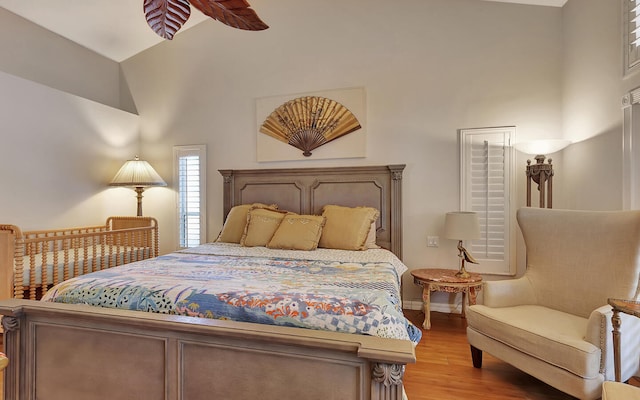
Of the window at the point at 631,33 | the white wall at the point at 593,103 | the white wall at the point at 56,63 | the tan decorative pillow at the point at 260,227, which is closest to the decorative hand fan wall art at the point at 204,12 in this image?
the tan decorative pillow at the point at 260,227

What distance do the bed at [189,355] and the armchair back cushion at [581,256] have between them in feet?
4.72

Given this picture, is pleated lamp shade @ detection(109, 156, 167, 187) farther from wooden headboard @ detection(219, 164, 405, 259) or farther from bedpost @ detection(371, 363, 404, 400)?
bedpost @ detection(371, 363, 404, 400)

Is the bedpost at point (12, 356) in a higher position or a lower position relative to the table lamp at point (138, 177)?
lower

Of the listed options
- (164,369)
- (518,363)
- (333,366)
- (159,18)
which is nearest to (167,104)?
(159,18)

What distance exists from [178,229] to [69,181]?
1.31 m

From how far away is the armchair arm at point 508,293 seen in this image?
2.41 m

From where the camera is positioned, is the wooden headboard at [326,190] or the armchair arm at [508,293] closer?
the armchair arm at [508,293]

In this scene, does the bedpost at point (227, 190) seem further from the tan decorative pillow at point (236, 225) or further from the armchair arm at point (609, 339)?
the armchair arm at point (609, 339)

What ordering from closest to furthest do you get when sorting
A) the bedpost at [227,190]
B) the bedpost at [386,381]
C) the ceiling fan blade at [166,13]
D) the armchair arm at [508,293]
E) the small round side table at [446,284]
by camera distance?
the bedpost at [386,381]
the ceiling fan blade at [166,13]
the armchair arm at [508,293]
the small round side table at [446,284]
the bedpost at [227,190]

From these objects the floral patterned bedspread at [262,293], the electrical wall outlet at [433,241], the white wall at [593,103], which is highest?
the white wall at [593,103]

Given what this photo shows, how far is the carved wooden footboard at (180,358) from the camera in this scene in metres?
1.32

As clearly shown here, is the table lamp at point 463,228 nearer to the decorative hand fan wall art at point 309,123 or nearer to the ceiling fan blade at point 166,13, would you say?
the decorative hand fan wall art at point 309,123

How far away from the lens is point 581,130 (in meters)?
2.93

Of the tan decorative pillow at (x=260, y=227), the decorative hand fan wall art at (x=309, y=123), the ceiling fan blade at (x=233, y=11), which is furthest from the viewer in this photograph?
the decorative hand fan wall art at (x=309, y=123)
